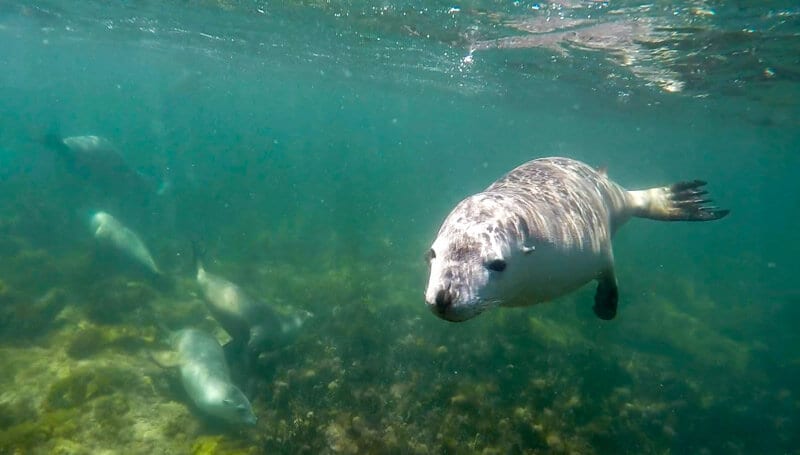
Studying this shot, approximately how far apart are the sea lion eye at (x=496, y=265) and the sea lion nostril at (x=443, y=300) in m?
0.34

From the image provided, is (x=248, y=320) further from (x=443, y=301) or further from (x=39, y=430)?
(x=443, y=301)

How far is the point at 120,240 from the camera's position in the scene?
11398 mm

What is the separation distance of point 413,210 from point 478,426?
23332 mm

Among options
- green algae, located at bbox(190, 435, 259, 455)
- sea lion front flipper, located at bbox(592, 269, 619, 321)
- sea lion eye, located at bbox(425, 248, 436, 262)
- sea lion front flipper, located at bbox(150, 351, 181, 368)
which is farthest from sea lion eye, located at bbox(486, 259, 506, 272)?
sea lion front flipper, located at bbox(150, 351, 181, 368)

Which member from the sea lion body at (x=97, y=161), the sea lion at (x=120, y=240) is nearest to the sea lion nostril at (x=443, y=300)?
the sea lion at (x=120, y=240)

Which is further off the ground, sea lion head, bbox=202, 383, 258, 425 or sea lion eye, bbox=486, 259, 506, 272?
sea lion eye, bbox=486, 259, 506, 272

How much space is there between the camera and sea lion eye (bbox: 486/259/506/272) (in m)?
2.40

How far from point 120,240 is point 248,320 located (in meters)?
5.35

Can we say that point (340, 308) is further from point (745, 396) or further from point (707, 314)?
point (707, 314)

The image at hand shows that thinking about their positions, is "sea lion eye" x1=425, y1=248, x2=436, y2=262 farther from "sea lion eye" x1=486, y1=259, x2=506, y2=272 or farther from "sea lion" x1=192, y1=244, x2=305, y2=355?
"sea lion" x1=192, y1=244, x2=305, y2=355

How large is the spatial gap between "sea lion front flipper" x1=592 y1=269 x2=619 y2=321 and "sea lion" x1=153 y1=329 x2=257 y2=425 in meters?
4.59

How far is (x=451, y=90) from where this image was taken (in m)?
32.6

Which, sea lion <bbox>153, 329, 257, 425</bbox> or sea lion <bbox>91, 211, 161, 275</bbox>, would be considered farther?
sea lion <bbox>91, 211, 161, 275</bbox>

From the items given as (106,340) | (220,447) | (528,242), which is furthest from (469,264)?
(106,340)
